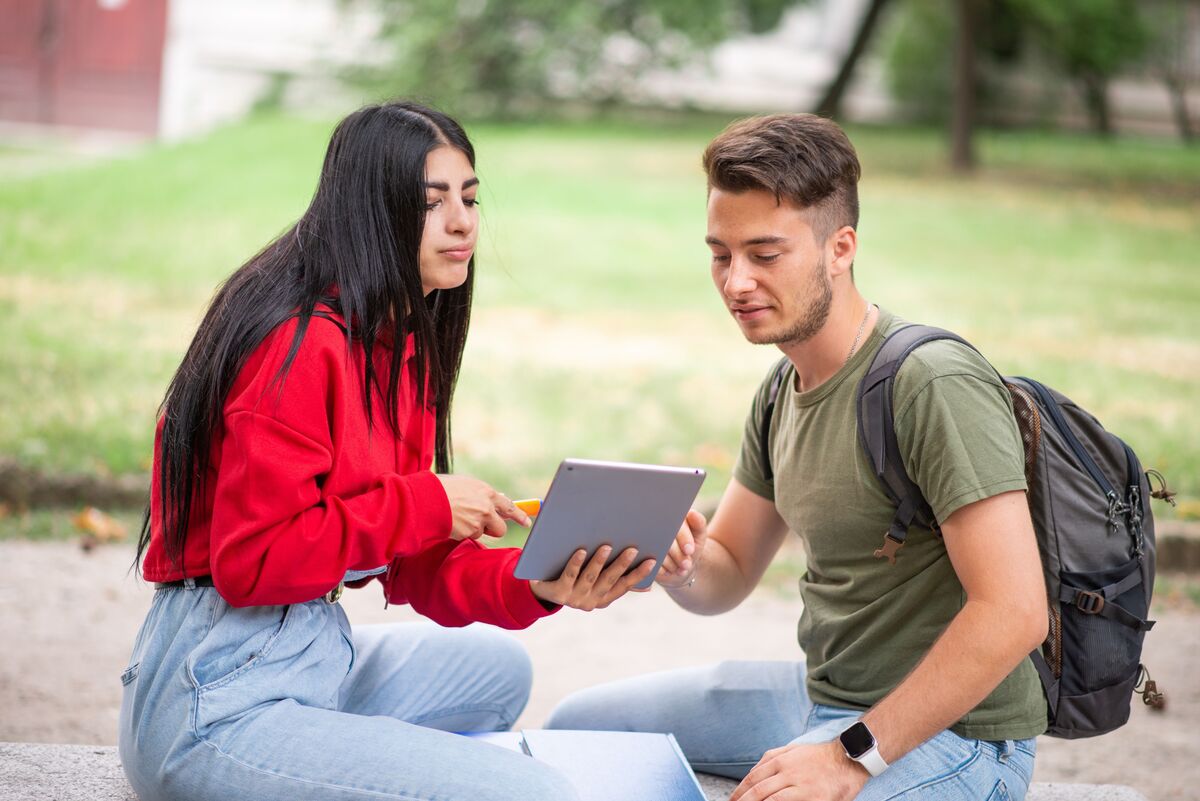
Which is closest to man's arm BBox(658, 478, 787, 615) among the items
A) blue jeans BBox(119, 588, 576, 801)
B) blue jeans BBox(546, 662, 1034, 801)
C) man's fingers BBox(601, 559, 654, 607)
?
blue jeans BBox(546, 662, 1034, 801)

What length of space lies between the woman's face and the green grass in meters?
3.88

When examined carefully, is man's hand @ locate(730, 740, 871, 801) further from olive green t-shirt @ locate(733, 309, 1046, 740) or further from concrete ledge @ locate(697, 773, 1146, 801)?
concrete ledge @ locate(697, 773, 1146, 801)

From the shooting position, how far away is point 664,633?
17.3ft

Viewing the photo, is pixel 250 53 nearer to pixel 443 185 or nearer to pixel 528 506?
pixel 443 185

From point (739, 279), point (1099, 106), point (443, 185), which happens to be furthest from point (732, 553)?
point (1099, 106)

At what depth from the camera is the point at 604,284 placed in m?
10.4

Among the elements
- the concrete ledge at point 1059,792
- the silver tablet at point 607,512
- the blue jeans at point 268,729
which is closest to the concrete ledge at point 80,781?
the concrete ledge at point 1059,792

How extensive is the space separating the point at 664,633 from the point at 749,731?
2.36 meters

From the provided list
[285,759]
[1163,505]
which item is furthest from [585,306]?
[285,759]

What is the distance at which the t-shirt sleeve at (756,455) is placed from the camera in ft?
9.66

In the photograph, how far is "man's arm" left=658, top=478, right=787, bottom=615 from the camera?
2953 mm

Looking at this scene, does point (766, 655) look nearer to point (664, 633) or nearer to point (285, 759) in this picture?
point (664, 633)

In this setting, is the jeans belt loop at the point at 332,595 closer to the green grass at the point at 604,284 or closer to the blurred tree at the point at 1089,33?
the green grass at the point at 604,284

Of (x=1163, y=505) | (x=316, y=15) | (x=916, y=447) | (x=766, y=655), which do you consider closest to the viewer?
(x=916, y=447)
